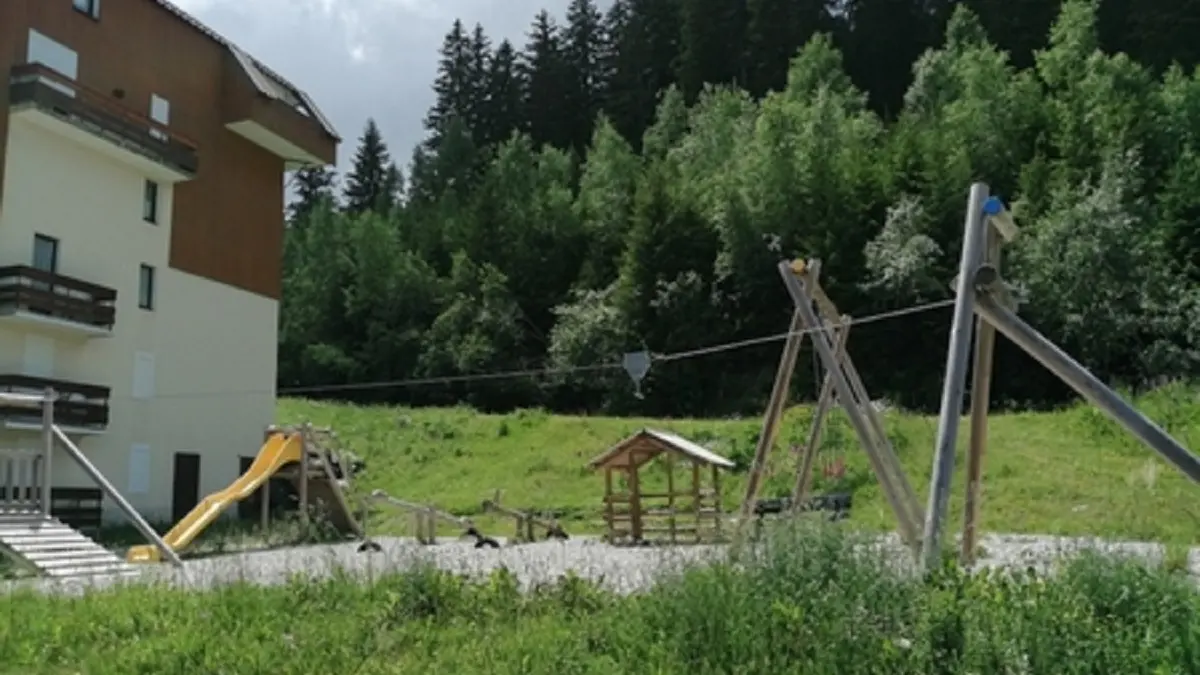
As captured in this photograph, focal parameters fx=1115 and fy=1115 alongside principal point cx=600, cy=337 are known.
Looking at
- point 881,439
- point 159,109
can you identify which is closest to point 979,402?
point 881,439

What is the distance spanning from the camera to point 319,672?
7.64 m

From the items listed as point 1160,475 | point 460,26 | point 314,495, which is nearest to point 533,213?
point 460,26

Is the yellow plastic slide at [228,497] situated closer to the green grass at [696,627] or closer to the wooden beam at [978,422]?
the green grass at [696,627]

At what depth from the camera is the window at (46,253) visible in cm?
2847

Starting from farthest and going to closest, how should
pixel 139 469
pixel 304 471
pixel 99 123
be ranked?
pixel 139 469 → pixel 99 123 → pixel 304 471

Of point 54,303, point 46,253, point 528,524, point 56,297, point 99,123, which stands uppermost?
point 99,123

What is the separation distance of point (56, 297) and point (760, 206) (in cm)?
3391

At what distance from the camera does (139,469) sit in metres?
31.6

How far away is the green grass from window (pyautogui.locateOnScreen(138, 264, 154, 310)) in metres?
24.0

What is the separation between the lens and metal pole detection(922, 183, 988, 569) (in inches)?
340

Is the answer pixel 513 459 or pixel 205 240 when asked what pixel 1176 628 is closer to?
pixel 513 459

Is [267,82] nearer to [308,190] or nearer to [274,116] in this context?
[274,116]

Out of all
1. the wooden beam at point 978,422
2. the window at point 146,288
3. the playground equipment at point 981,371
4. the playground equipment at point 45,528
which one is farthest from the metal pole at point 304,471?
the playground equipment at point 981,371

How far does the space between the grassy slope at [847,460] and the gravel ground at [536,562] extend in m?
4.26
